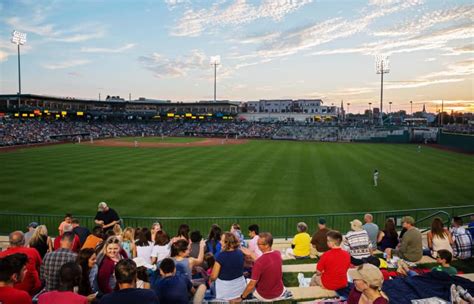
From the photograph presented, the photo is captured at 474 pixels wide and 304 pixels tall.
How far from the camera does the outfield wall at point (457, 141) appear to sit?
174 feet

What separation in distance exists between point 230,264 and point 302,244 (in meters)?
4.59

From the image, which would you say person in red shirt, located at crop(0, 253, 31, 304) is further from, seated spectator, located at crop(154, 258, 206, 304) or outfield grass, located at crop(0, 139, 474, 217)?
outfield grass, located at crop(0, 139, 474, 217)

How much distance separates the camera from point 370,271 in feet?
14.7

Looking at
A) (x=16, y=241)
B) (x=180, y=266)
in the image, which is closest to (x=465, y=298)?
(x=180, y=266)

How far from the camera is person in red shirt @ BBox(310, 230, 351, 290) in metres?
6.62

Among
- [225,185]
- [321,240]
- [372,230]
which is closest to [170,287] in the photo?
[321,240]

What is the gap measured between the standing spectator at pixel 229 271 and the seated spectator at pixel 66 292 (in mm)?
2485

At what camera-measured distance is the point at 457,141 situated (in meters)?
57.8

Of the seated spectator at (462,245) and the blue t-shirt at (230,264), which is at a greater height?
the blue t-shirt at (230,264)

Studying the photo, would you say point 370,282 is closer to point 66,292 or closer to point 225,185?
point 66,292

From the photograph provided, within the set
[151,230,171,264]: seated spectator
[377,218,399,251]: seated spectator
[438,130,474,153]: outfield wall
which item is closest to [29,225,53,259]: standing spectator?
[151,230,171,264]: seated spectator

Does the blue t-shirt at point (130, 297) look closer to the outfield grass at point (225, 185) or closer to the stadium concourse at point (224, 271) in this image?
the stadium concourse at point (224, 271)

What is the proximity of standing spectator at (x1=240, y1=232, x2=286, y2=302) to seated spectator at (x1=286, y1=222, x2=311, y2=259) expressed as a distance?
151 inches

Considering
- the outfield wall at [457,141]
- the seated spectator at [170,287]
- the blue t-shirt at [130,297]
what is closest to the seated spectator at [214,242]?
the seated spectator at [170,287]
